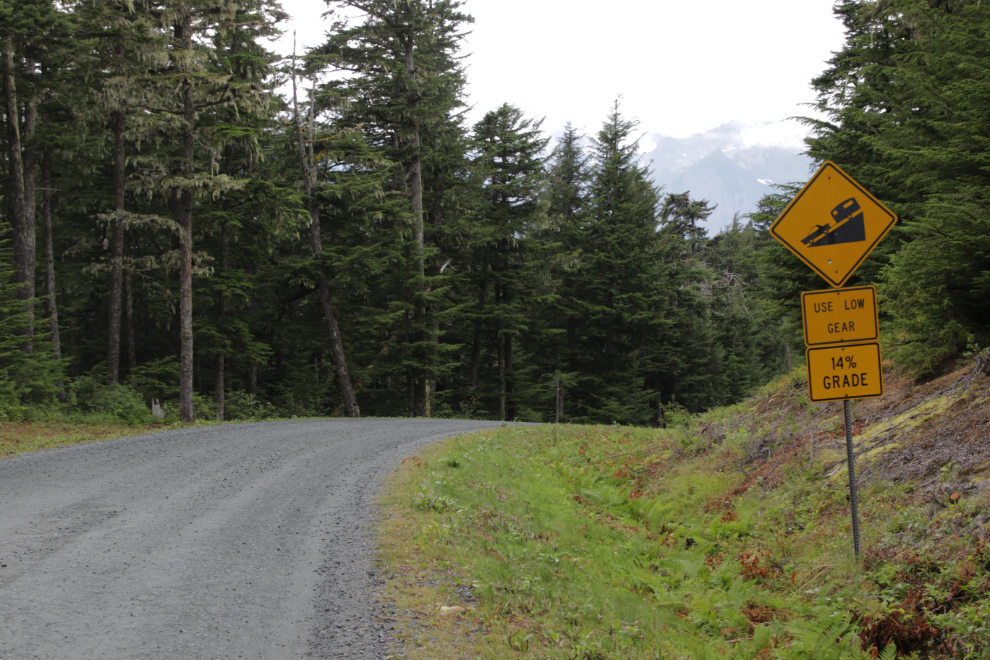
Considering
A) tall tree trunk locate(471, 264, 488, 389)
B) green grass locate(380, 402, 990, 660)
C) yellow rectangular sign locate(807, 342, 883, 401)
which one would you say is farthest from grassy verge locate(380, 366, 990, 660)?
tall tree trunk locate(471, 264, 488, 389)

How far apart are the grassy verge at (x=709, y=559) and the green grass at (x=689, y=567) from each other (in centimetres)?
2

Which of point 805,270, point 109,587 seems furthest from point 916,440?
point 109,587

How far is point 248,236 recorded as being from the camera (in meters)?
24.9

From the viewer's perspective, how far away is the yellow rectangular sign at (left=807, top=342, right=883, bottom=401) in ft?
17.1

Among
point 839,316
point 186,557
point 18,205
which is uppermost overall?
point 18,205

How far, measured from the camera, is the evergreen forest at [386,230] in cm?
1043

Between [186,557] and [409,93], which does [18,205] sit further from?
[186,557]

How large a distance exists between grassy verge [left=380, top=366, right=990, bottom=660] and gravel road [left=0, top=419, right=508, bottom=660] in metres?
0.54

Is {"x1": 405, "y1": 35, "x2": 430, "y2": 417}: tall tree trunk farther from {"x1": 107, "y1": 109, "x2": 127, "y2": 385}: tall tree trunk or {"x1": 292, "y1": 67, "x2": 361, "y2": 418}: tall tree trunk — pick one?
{"x1": 107, "y1": 109, "x2": 127, "y2": 385}: tall tree trunk

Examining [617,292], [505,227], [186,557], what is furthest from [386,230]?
[186,557]

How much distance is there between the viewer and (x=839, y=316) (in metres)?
5.35

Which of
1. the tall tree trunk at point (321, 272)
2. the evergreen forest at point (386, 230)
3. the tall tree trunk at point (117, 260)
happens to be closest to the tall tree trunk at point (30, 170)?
the evergreen forest at point (386, 230)

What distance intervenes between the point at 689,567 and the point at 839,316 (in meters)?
3.39

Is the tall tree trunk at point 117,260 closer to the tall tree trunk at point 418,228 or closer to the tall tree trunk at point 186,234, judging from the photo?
the tall tree trunk at point 186,234
